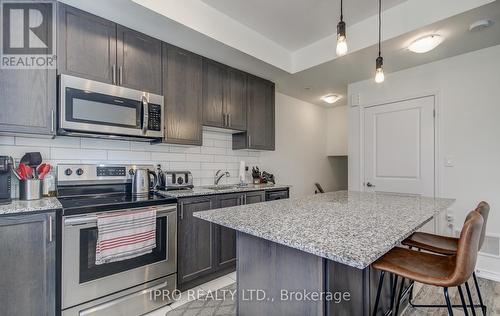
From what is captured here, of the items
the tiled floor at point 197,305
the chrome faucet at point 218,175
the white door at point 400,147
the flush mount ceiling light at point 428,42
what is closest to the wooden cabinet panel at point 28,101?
the tiled floor at point 197,305

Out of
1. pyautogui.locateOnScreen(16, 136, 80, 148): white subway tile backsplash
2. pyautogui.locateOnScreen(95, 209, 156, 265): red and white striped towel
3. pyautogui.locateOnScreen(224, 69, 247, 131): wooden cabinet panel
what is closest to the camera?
pyautogui.locateOnScreen(95, 209, 156, 265): red and white striped towel

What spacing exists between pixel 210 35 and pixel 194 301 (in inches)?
97.2

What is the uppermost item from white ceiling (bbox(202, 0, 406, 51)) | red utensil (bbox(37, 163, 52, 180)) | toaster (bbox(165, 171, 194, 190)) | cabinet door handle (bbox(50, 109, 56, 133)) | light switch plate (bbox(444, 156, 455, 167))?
white ceiling (bbox(202, 0, 406, 51))

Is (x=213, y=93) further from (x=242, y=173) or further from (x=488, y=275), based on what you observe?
(x=488, y=275)

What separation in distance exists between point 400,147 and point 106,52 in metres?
3.55

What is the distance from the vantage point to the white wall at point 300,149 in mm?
4238

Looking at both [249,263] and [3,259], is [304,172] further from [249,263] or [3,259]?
[3,259]

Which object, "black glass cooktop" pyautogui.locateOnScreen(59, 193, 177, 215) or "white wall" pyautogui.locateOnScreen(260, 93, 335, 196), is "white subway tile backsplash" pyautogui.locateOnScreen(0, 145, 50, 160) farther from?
"white wall" pyautogui.locateOnScreen(260, 93, 335, 196)

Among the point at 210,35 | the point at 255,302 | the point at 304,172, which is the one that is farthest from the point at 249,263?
the point at 304,172

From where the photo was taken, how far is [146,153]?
104 inches

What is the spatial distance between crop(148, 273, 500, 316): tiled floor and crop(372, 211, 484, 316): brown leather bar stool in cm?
88

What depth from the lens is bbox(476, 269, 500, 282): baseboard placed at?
2.55 meters

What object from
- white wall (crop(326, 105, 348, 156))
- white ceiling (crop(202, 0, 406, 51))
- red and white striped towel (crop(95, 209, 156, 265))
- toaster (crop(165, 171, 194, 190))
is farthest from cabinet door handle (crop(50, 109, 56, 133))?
white wall (crop(326, 105, 348, 156))

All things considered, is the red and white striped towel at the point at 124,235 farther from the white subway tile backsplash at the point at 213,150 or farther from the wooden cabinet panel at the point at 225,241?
the white subway tile backsplash at the point at 213,150
